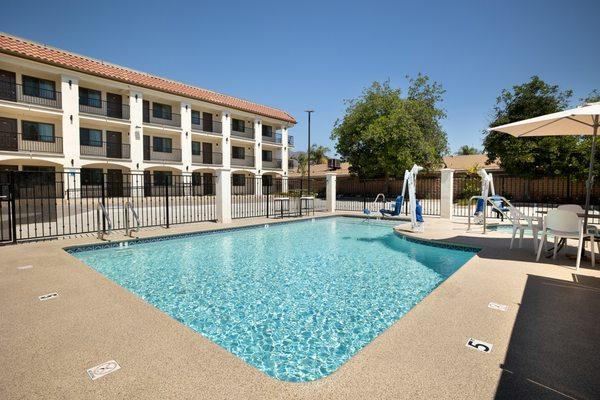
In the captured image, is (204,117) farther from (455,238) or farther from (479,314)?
(479,314)

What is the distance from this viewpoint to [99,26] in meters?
15.8

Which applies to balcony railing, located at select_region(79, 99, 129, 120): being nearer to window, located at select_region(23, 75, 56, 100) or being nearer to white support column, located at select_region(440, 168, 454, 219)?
window, located at select_region(23, 75, 56, 100)

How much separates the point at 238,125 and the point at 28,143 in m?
17.3

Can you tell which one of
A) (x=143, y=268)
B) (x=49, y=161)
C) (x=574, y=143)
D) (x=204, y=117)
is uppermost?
(x=204, y=117)

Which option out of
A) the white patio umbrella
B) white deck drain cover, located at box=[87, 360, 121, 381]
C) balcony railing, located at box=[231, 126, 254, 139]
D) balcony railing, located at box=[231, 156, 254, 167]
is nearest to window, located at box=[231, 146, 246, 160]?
balcony railing, located at box=[231, 156, 254, 167]

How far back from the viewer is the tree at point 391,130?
2723 cm

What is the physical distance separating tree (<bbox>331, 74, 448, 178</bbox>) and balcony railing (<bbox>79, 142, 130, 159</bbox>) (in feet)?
63.8

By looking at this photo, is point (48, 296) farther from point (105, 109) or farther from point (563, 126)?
point (105, 109)

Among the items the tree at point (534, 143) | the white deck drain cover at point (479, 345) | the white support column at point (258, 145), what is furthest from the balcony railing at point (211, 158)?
the white deck drain cover at point (479, 345)

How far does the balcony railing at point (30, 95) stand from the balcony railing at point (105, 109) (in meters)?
1.57

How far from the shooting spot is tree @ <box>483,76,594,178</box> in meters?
22.3

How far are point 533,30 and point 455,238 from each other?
11.4 m

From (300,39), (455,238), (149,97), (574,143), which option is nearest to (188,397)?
(455,238)

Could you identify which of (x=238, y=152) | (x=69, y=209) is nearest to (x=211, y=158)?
(x=238, y=152)
